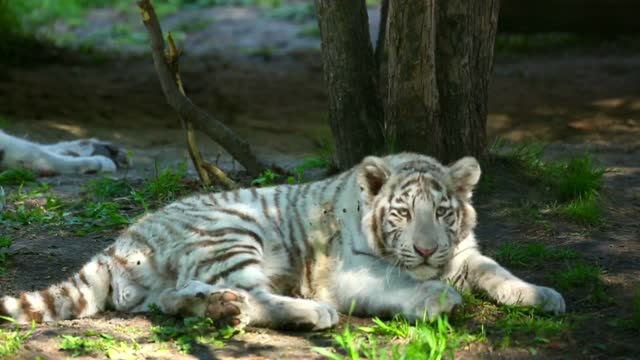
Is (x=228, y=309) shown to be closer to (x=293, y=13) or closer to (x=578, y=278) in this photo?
(x=578, y=278)

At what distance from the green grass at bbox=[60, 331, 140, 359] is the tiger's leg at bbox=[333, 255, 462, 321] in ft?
3.10

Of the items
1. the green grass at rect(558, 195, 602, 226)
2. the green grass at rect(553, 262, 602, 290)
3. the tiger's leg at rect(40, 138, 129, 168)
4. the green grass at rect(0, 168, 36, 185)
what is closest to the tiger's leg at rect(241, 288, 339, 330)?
the green grass at rect(553, 262, 602, 290)

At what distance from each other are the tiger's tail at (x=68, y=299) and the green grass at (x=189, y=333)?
1.50ft

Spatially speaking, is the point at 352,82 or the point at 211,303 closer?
the point at 211,303

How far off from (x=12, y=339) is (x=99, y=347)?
13.0 inches

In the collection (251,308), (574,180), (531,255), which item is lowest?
(531,255)

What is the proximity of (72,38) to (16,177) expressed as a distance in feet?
22.9

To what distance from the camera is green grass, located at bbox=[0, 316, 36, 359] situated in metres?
3.93

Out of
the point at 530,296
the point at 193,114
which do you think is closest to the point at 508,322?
the point at 530,296

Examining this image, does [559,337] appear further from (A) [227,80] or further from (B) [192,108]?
(A) [227,80]

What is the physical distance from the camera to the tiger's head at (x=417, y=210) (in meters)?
4.45

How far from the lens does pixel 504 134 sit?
9508mm

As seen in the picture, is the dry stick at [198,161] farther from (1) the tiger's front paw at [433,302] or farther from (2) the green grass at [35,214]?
(1) the tiger's front paw at [433,302]

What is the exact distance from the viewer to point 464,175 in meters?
4.67
